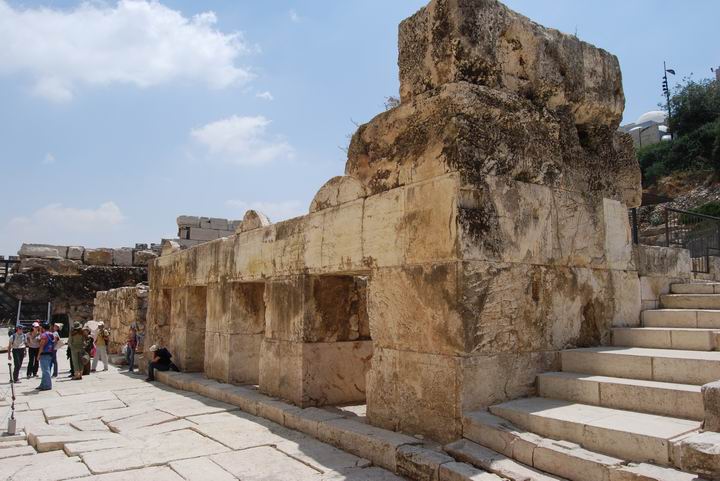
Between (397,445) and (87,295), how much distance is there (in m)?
19.0

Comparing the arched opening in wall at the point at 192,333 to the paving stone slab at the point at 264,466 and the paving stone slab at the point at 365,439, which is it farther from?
the paving stone slab at the point at 365,439

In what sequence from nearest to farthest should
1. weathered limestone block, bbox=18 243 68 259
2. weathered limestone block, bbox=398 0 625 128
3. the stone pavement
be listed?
the stone pavement
weathered limestone block, bbox=398 0 625 128
weathered limestone block, bbox=18 243 68 259

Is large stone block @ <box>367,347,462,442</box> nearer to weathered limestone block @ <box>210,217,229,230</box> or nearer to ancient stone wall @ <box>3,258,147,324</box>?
weathered limestone block @ <box>210,217,229,230</box>

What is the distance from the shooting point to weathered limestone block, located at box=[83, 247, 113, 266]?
68.8 feet

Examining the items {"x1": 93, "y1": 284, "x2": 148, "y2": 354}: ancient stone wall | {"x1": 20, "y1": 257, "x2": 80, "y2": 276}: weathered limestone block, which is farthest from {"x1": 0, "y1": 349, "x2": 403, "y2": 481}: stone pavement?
{"x1": 20, "y1": 257, "x2": 80, "y2": 276}: weathered limestone block

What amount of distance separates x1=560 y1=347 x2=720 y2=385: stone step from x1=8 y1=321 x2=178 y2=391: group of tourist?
25.0ft

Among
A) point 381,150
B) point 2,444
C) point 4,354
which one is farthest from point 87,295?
point 381,150

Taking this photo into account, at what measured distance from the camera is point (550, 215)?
16.0ft

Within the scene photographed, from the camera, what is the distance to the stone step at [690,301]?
17.0 feet

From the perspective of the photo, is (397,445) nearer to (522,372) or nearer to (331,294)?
(522,372)

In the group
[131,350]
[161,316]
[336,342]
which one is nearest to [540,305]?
[336,342]

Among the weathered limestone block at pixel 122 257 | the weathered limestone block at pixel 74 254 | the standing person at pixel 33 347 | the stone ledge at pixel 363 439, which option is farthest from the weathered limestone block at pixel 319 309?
the weathered limestone block at pixel 74 254

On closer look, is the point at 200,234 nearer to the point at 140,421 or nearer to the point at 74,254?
the point at 74,254

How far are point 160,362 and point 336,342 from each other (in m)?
5.05
